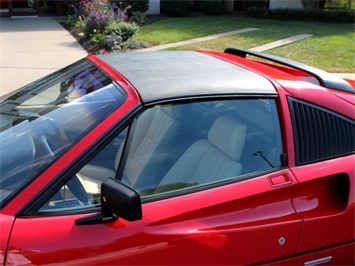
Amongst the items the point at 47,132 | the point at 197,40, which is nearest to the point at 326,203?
the point at 47,132

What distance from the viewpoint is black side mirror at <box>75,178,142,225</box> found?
1.59 meters

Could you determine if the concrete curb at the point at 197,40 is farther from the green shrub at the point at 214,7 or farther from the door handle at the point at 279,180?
the door handle at the point at 279,180

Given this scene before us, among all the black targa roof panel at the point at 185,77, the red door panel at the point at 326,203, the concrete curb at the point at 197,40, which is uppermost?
the black targa roof panel at the point at 185,77

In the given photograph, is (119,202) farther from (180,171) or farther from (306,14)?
(306,14)

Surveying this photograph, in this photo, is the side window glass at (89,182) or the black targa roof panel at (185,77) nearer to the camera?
the side window glass at (89,182)

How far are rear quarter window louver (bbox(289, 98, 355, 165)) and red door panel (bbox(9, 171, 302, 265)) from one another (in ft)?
0.62

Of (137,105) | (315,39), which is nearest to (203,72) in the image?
(137,105)

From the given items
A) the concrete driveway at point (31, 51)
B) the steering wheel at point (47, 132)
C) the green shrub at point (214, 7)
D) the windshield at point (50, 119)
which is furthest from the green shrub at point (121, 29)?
the steering wheel at point (47, 132)

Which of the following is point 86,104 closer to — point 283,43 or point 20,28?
point 283,43

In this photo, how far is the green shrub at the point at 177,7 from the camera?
15906 mm

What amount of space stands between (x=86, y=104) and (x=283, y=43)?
30.2 feet

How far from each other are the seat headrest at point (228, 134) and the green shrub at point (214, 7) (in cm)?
1511

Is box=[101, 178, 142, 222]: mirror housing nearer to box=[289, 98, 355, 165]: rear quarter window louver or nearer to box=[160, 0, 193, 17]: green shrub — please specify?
box=[289, 98, 355, 165]: rear quarter window louver

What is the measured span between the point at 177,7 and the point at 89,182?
14.9 metres
